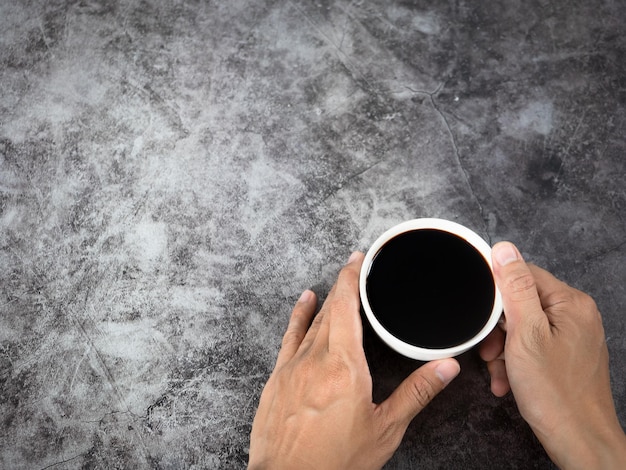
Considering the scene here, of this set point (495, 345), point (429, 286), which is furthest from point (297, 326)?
point (495, 345)

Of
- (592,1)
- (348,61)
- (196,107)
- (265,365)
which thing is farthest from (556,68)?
(265,365)

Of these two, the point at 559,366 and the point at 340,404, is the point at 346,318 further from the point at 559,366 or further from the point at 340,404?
the point at 559,366

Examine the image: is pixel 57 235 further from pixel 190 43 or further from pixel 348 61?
pixel 348 61

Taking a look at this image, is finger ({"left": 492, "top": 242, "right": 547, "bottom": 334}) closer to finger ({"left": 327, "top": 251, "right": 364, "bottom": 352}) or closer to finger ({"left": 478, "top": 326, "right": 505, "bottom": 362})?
finger ({"left": 478, "top": 326, "right": 505, "bottom": 362})

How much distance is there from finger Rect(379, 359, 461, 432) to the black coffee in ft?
0.27

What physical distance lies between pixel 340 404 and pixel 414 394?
0.48 ft

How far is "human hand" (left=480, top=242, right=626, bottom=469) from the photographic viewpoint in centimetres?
91

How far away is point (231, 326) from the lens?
121 centimetres

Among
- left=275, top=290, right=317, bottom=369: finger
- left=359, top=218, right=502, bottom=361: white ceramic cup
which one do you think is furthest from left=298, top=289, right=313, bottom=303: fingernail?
left=359, top=218, right=502, bottom=361: white ceramic cup

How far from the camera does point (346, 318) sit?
0.94 meters

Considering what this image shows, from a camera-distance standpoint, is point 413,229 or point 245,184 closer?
point 413,229

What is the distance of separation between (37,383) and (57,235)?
0.37m

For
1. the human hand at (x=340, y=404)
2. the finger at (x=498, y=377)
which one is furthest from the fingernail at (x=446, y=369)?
the finger at (x=498, y=377)

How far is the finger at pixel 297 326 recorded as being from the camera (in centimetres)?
108
